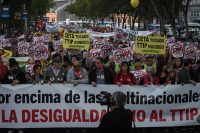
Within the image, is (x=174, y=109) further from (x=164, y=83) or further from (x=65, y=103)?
(x=65, y=103)

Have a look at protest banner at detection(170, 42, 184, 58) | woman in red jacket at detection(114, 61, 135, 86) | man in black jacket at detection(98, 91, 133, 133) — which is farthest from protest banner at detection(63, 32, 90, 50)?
man in black jacket at detection(98, 91, 133, 133)

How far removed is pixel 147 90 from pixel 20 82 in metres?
2.56

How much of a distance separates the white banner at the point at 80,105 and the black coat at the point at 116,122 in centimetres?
424

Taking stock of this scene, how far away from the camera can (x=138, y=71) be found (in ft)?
43.9

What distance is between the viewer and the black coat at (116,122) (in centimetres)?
682

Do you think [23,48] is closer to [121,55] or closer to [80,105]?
[121,55]

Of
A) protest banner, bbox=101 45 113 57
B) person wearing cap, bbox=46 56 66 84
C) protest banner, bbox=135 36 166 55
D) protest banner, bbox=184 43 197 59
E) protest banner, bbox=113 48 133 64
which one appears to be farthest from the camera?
protest banner, bbox=101 45 113 57

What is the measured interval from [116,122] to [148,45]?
28.3 feet

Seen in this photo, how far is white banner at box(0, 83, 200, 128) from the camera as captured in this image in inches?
434

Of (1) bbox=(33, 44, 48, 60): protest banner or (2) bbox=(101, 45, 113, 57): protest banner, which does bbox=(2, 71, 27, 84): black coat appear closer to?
(1) bbox=(33, 44, 48, 60): protest banner

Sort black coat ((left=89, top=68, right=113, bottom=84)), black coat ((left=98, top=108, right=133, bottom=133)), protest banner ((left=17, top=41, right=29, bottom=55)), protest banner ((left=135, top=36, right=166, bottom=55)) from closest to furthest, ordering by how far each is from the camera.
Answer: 1. black coat ((left=98, top=108, right=133, bottom=133))
2. black coat ((left=89, top=68, right=113, bottom=84))
3. protest banner ((left=135, top=36, right=166, bottom=55))
4. protest banner ((left=17, top=41, right=29, bottom=55))

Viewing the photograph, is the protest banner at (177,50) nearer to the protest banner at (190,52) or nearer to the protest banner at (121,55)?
the protest banner at (190,52)

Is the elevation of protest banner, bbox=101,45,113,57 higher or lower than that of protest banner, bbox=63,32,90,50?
lower

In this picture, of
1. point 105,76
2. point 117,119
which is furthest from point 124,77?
point 117,119
